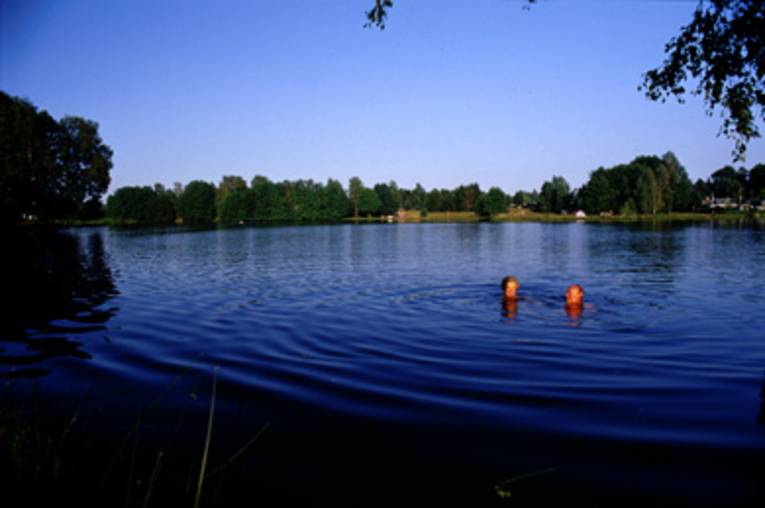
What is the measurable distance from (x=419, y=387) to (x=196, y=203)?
16576cm

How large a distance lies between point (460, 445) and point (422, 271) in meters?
20.5

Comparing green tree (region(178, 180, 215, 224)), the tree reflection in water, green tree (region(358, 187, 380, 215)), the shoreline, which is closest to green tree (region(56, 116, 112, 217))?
the shoreline

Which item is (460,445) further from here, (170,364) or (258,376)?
(170,364)

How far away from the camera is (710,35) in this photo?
308 inches

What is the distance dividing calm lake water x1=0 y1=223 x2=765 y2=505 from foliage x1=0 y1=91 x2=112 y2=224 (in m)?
39.6

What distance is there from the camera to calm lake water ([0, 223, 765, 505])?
4.98 m

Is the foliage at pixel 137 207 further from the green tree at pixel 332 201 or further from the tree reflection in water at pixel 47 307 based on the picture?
the tree reflection in water at pixel 47 307

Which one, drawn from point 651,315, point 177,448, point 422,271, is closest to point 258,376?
point 177,448

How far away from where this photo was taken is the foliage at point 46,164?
172 feet

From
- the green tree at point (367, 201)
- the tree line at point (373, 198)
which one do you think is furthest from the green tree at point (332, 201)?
the green tree at point (367, 201)

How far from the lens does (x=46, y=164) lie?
210 feet

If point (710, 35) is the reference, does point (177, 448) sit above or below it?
below

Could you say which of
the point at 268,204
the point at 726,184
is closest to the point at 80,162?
the point at 268,204

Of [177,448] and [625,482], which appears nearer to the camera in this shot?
[625,482]
